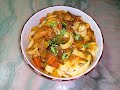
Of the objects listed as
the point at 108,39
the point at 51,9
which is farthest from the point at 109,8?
the point at 51,9

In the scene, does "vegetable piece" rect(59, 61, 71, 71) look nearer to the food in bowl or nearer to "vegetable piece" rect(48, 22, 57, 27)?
the food in bowl

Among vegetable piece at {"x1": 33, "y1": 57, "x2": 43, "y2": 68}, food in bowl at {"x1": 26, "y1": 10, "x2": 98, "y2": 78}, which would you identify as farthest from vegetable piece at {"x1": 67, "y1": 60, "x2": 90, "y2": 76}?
vegetable piece at {"x1": 33, "y1": 57, "x2": 43, "y2": 68}

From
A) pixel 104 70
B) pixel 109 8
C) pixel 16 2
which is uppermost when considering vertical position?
pixel 16 2

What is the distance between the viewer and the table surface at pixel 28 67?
90 cm

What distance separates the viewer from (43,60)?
85 cm

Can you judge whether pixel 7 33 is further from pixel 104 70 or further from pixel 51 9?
pixel 104 70

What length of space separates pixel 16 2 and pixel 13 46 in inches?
8.9

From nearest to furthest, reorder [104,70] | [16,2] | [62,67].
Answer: [62,67]
[104,70]
[16,2]

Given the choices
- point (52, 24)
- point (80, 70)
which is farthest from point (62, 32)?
point (80, 70)

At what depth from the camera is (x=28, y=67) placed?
924 millimetres

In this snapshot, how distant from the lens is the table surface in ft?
2.94

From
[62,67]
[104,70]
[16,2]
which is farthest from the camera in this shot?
[16,2]

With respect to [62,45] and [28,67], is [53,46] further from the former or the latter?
[28,67]

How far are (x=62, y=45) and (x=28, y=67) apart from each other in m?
0.15
